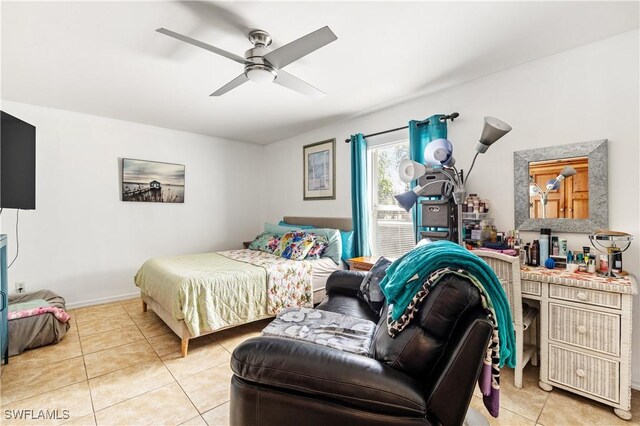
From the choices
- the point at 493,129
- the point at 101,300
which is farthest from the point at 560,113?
the point at 101,300

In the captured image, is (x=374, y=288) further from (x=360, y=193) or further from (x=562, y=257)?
(x=360, y=193)

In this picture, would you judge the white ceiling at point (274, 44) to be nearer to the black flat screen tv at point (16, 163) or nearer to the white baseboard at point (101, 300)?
the black flat screen tv at point (16, 163)

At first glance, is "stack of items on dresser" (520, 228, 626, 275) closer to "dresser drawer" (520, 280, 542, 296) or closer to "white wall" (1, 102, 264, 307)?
"dresser drawer" (520, 280, 542, 296)

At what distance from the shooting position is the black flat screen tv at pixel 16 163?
2139 mm

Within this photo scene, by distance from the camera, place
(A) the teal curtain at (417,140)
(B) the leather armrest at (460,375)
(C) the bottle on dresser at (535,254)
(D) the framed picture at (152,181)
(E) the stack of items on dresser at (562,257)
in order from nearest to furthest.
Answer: (B) the leather armrest at (460,375) < (E) the stack of items on dresser at (562,257) < (C) the bottle on dresser at (535,254) < (A) the teal curtain at (417,140) < (D) the framed picture at (152,181)

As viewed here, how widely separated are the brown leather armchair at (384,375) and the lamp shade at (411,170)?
1.31 meters

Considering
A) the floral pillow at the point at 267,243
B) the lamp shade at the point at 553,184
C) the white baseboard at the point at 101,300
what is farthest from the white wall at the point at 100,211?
the lamp shade at the point at 553,184

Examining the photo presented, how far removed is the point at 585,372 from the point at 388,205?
2196mm

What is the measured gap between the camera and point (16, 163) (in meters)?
2.24

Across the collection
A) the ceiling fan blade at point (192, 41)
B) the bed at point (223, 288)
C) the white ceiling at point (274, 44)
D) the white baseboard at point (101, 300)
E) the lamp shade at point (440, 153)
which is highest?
the white ceiling at point (274, 44)

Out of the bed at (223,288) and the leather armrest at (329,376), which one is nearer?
the leather armrest at (329,376)

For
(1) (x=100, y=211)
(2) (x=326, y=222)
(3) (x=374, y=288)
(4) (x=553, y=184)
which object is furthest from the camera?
(2) (x=326, y=222)

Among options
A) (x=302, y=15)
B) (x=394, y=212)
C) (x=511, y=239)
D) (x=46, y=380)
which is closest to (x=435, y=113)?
(x=394, y=212)

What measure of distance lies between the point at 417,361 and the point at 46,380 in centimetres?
264
